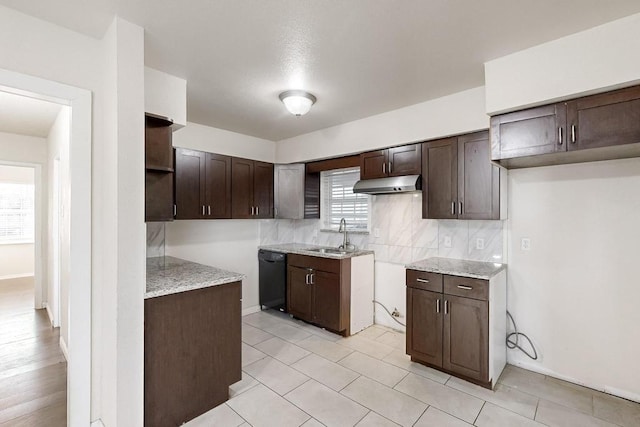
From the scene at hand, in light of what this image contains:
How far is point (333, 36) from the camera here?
1.90 meters

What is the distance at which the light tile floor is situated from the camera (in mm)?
2049

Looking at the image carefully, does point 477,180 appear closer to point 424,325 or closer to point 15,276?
point 424,325

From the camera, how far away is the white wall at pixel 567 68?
1732 mm

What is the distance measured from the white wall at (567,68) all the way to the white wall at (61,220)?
3.58 metres

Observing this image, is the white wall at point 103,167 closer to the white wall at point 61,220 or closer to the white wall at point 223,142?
the white wall at point 61,220

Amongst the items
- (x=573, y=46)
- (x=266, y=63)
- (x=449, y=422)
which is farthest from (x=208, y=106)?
(x=449, y=422)

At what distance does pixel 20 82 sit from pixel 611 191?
4135 mm

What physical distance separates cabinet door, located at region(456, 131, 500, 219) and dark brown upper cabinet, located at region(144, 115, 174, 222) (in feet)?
8.38

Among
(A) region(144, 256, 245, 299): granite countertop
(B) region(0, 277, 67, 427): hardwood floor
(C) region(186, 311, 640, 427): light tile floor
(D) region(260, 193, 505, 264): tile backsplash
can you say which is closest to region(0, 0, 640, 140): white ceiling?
(D) region(260, 193, 505, 264): tile backsplash

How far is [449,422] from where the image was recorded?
202 centimetres

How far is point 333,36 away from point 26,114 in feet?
11.8

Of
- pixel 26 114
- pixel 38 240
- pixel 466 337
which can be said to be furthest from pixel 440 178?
pixel 38 240

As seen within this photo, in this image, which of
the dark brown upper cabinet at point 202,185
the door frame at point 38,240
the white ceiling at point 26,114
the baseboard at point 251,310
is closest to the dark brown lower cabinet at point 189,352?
the dark brown upper cabinet at point 202,185

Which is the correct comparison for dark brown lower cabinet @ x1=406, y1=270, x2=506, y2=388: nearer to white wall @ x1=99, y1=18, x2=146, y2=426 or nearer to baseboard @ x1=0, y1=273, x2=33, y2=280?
white wall @ x1=99, y1=18, x2=146, y2=426
